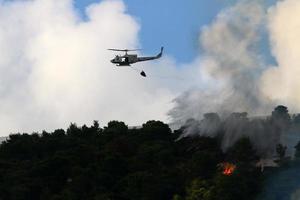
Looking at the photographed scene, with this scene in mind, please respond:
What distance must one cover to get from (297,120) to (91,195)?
→ 4885 cm

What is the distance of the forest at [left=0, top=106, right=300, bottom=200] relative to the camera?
391 ft

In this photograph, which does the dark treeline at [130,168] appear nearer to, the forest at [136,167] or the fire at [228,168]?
the forest at [136,167]

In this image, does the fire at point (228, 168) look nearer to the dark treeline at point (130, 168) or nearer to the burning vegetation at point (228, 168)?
the burning vegetation at point (228, 168)

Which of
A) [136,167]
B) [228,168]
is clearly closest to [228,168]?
[228,168]

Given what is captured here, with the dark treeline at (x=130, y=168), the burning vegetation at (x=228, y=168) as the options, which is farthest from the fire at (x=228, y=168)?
the dark treeline at (x=130, y=168)

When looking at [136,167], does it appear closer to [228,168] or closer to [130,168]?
[130,168]

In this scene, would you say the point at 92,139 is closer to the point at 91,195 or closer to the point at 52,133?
the point at 52,133

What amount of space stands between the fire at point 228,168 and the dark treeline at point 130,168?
0.79m

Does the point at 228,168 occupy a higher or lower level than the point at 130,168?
lower

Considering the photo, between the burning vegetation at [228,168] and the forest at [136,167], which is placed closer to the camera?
the burning vegetation at [228,168]

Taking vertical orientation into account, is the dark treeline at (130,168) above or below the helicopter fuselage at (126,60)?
below

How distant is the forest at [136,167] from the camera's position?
119312mm

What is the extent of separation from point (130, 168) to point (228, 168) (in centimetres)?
2168

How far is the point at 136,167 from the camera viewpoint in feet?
452
